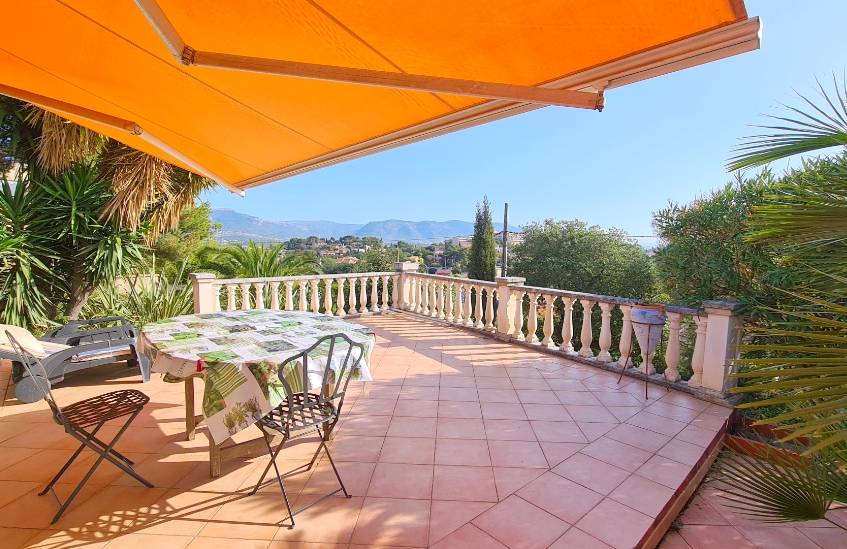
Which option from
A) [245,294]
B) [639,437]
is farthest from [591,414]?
[245,294]

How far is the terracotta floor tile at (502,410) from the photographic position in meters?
3.54

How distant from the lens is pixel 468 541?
206cm

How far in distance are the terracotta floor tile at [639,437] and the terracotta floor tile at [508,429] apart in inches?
26.3

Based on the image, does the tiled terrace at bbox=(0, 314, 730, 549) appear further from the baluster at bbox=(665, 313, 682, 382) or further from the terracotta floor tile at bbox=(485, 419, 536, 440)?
the baluster at bbox=(665, 313, 682, 382)

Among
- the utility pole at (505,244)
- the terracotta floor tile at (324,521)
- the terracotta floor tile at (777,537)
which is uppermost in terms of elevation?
the utility pole at (505,244)

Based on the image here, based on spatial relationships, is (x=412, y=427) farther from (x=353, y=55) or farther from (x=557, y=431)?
(x=353, y=55)

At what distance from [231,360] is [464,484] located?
169cm

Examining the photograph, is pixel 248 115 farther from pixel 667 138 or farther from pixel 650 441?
pixel 667 138

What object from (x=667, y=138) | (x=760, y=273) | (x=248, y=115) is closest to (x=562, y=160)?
(x=667, y=138)

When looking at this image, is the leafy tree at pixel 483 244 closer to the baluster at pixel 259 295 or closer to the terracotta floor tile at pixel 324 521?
the baluster at pixel 259 295

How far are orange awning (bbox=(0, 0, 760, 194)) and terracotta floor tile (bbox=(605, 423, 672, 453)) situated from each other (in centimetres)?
275

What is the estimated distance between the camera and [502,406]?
376 centimetres

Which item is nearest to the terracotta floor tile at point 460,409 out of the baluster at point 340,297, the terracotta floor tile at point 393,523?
the terracotta floor tile at point 393,523

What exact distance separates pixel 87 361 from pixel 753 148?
604 centimetres
